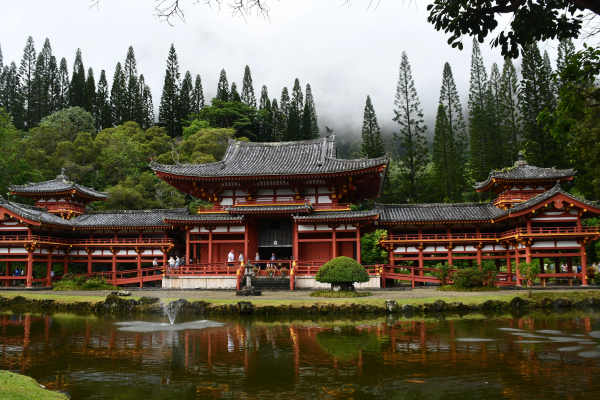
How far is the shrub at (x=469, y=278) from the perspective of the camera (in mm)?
23328

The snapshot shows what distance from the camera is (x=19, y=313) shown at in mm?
19578

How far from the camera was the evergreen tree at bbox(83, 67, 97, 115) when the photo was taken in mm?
70562

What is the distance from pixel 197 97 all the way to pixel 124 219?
49.1 metres

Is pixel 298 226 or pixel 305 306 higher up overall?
pixel 298 226

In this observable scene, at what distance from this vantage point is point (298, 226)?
93.6ft

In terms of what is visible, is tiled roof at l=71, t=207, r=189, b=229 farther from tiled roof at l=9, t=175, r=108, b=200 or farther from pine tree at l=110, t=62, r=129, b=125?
pine tree at l=110, t=62, r=129, b=125

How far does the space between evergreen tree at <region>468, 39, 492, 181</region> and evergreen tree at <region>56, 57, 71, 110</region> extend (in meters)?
61.8

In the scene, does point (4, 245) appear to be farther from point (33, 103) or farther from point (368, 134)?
point (33, 103)

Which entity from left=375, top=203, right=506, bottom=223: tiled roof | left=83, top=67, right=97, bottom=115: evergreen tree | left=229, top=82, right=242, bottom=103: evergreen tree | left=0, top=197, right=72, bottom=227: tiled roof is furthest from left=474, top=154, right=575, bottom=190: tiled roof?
left=83, top=67, right=97, bottom=115: evergreen tree

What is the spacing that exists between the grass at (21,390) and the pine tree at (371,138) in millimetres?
47535

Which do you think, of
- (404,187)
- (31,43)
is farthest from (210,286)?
(31,43)

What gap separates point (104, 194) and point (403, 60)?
119 feet

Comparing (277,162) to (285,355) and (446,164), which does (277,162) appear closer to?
(285,355)

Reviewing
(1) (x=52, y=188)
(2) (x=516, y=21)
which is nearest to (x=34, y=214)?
(1) (x=52, y=188)
